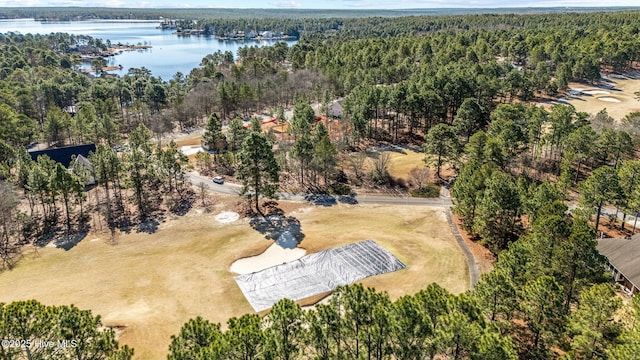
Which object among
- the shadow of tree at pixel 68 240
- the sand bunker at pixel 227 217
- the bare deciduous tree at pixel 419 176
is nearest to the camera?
the shadow of tree at pixel 68 240

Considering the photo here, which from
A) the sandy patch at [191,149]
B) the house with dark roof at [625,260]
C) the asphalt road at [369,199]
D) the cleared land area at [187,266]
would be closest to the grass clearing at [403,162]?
the asphalt road at [369,199]

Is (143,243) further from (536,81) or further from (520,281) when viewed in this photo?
(536,81)

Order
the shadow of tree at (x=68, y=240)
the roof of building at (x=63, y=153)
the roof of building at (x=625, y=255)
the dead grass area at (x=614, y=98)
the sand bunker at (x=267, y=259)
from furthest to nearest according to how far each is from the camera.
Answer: the dead grass area at (x=614, y=98)
the roof of building at (x=63, y=153)
the shadow of tree at (x=68, y=240)
the sand bunker at (x=267, y=259)
the roof of building at (x=625, y=255)

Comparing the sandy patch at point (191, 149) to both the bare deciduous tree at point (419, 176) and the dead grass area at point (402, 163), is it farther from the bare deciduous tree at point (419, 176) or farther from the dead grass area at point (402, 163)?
the bare deciduous tree at point (419, 176)

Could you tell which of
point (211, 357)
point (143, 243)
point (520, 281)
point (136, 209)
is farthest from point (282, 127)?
point (211, 357)

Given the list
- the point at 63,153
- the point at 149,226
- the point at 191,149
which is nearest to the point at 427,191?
the point at 149,226

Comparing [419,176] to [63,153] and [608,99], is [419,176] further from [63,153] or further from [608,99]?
[608,99]
